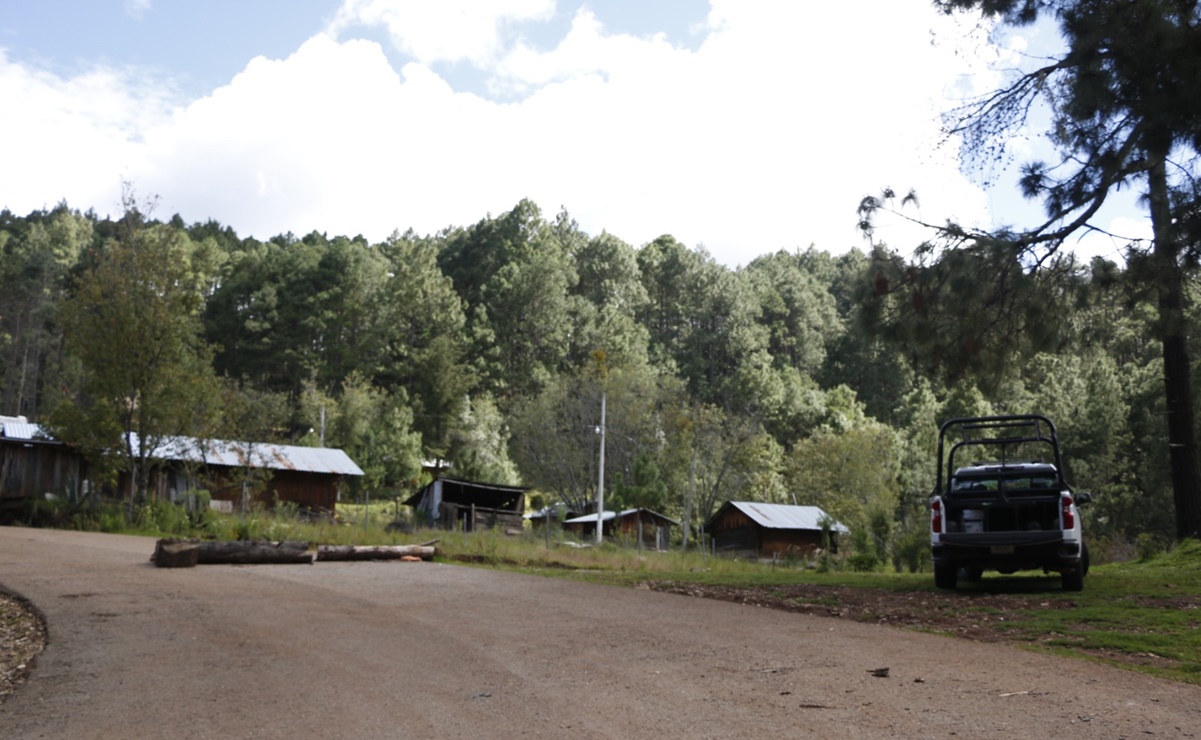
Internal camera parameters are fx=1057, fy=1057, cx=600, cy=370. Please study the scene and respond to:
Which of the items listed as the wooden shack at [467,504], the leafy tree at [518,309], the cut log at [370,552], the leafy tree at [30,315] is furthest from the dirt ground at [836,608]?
the leafy tree at [30,315]

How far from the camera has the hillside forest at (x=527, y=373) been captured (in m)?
31.2

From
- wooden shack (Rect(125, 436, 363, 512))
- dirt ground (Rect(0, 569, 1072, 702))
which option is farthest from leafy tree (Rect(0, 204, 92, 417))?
dirt ground (Rect(0, 569, 1072, 702))

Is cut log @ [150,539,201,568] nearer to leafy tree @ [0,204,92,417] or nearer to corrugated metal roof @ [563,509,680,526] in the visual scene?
corrugated metal roof @ [563,509,680,526]

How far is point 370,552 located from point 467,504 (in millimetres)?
27519

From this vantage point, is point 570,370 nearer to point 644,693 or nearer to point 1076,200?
point 1076,200

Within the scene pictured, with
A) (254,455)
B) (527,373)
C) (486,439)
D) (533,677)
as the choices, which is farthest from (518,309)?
(533,677)

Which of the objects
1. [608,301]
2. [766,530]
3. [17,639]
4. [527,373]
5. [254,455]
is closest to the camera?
[17,639]

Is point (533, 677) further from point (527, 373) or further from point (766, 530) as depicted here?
point (527, 373)

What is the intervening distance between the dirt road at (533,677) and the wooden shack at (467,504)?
28.6 meters

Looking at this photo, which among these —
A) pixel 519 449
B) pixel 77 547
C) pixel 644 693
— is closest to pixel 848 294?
pixel 644 693

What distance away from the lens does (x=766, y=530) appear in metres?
47.7

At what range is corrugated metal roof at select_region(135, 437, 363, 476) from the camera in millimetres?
32375

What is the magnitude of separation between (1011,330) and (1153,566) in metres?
5.91

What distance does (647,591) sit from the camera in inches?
589
